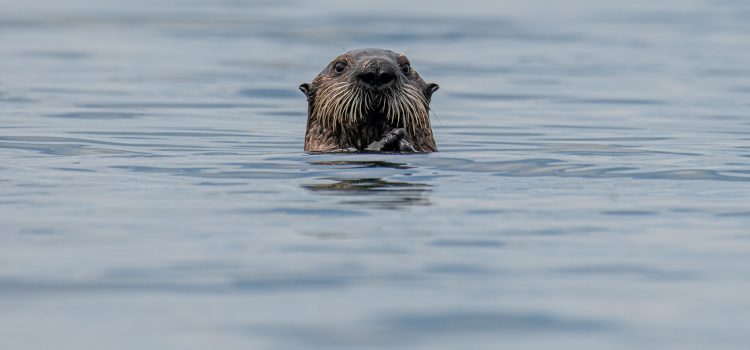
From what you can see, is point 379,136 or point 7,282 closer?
point 7,282

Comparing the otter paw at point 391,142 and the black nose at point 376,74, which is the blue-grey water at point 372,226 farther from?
the black nose at point 376,74

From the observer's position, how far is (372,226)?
757 cm

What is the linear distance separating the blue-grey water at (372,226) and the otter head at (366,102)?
16.0 inches

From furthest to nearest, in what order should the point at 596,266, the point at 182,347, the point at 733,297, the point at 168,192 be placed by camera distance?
the point at 168,192
the point at 596,266
the point at 733,297
the point at 182,347

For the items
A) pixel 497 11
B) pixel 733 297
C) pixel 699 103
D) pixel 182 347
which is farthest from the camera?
pixel 497 11

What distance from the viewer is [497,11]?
1369 inches

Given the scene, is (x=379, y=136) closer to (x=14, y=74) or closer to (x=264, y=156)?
(x=264, y=156)

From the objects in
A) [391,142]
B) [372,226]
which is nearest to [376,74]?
[391,142]

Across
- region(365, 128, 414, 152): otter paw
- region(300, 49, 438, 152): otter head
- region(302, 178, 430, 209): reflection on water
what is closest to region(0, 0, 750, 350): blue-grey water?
region(302, 178, 430, 209): reflection on water

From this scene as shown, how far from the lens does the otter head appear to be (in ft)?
36.1

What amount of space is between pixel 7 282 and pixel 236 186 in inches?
120

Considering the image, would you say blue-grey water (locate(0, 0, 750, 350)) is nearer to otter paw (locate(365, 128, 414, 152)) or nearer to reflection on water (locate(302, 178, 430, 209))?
reflection on water (locate(302, 178, 430, 209))

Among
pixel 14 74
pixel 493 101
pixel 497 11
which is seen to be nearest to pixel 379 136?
pixel 493 101

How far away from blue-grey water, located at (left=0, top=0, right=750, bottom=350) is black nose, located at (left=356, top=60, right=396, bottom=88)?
0.49m
